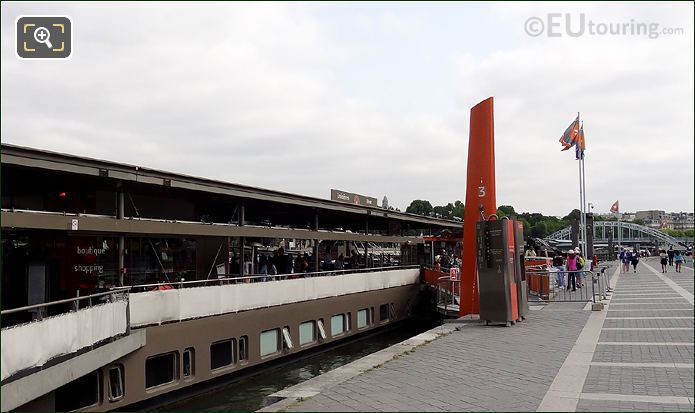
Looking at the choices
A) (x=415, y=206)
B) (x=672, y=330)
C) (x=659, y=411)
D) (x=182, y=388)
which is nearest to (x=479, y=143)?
(x=672, y=330)

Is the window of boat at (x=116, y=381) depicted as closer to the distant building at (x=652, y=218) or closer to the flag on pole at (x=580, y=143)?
the flag on pole at (x=580, y=143)

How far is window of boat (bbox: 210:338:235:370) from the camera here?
15.2m

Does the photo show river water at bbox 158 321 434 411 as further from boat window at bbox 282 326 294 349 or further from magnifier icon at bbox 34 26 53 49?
magnifier icon at bbox 34 26 53 49

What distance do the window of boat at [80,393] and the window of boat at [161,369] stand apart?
5.35ft

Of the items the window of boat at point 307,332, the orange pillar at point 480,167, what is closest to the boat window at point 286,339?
the window of boat at point 307,332

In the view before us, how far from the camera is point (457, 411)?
741cm

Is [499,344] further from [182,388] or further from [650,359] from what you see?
[182,388]

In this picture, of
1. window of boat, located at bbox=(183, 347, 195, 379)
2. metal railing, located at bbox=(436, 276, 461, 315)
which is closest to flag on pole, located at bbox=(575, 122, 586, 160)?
metal railing, located at bbox=(436, 276, 461, 315)

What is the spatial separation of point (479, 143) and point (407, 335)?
1084 centimetres

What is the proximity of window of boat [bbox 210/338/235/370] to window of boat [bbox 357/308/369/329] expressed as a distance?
833cm

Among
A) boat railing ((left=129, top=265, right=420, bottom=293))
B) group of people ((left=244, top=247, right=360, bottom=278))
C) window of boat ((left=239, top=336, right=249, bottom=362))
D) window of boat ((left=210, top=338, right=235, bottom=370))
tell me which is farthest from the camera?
group of people ((left=244, top=247, right=360, bottom=278))

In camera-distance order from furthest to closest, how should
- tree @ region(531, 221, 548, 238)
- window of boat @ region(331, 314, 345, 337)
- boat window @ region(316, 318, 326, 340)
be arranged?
1. tree @ region(531, 221, 548, 238)
2. window of boat @ region(331, 314, 345, 337)
3. boat window @ region(316, 318, 326, 340)

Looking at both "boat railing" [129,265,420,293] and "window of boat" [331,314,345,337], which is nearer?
"boat railing" [129,265,420,293]

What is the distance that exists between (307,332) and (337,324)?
2330mm
